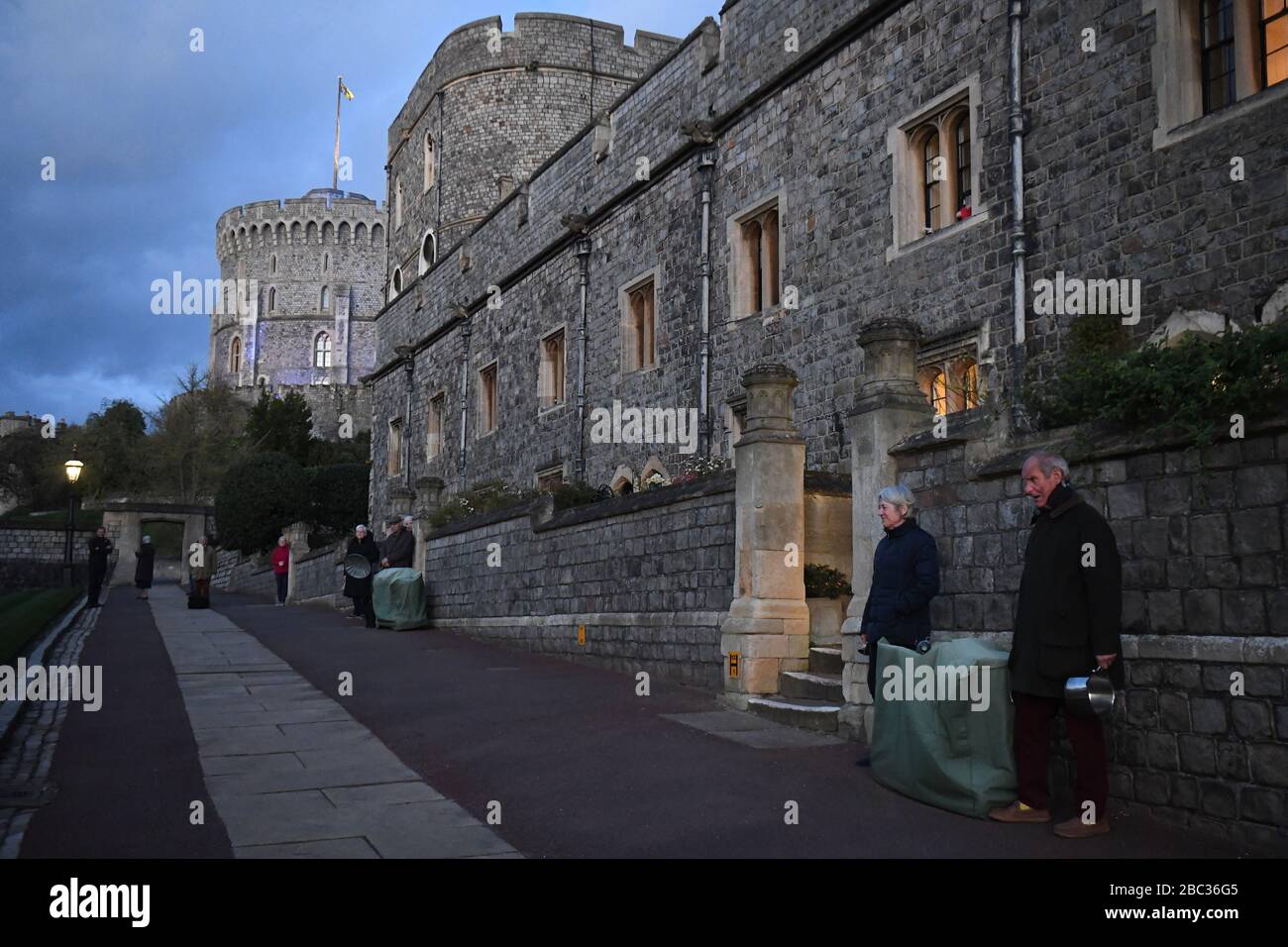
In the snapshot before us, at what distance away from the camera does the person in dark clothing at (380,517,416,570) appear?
17203 mm

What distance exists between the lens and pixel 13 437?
177 ft

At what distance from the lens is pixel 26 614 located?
16.4 metres

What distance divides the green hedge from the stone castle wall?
28.0 ft

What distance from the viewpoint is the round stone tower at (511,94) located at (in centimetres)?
2850

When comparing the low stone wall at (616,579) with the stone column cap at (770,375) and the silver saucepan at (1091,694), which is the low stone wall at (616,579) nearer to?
the stone column cap at (770,375)

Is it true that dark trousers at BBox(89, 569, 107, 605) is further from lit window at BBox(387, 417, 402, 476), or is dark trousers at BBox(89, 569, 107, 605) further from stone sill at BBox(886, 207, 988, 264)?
stone sill at BBox(886, 207, 988, 264)

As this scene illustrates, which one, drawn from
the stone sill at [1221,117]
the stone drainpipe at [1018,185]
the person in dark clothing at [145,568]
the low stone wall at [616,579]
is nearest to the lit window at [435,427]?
the person in dark clothing at [145,568]

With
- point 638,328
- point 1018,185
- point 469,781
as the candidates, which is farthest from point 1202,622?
point 638,328

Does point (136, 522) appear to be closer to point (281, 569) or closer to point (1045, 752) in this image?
point (281, 569)

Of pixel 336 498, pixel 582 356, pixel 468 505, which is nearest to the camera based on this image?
pixel 468 505

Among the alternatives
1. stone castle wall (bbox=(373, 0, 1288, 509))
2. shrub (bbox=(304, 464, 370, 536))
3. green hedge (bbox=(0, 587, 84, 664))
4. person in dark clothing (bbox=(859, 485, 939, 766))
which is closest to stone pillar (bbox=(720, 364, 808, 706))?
person in dark clothing (bbox=(859, 485, 939, 766))

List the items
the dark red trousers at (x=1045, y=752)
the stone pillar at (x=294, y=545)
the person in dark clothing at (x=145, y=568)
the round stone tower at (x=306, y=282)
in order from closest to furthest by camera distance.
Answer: the dark red trousers at (x=1045, y=752)
the person in dark clothing at (x=145, y=568)
the stone pillar at (x=294, y=545)
the round stone tower at (x=306, y=282)

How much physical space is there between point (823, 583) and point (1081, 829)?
4.38 meters

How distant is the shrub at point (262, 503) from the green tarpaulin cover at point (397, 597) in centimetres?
2036
